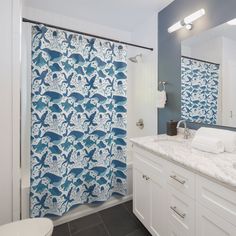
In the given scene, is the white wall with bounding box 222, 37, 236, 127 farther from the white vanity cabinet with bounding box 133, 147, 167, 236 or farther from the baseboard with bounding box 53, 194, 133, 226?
the baseboard with bounding box 53, 194, 133, 226

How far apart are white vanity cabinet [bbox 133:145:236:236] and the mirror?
70 cm

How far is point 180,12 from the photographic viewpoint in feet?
5.76

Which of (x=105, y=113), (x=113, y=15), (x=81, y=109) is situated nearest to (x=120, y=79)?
(x=105, y=113)

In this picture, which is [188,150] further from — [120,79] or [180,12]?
[180,12]

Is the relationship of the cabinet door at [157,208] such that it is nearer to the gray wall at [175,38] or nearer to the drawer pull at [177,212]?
the drawer pull at [177,212]

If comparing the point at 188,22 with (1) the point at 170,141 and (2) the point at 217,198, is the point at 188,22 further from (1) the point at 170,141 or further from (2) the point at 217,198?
(2) the point at 217,198

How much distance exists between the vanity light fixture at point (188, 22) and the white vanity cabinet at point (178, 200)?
1.31 meters

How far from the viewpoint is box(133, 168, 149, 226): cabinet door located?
58.0 inches

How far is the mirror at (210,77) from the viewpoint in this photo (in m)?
1.41

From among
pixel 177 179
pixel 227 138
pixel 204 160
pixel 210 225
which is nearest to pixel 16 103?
pixel 177 179

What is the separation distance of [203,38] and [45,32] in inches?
59.2

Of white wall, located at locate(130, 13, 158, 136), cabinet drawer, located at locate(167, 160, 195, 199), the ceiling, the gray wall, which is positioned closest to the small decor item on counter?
the gray wall

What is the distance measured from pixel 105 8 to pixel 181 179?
199 cm

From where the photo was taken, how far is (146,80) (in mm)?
2311
